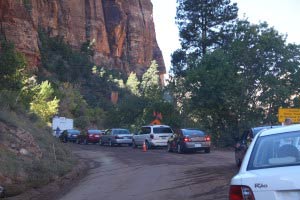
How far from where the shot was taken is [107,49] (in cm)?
10769

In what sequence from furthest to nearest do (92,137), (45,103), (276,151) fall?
1. (45,103)
2. (92,137)
3. (276,151)

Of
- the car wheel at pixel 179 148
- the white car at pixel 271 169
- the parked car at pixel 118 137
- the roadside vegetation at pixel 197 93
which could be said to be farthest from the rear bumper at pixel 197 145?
the white car at pixel 271 169

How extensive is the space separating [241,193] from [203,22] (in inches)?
1728

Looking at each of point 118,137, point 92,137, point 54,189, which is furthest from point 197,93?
point 54,189

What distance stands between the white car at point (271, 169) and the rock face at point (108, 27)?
7099 centimetres

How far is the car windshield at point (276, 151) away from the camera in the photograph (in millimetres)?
5715

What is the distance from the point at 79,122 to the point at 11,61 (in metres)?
32.4

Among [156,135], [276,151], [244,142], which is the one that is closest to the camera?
[276,151]

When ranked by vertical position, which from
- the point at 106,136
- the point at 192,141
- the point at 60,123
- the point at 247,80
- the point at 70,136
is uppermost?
the point at 247,80

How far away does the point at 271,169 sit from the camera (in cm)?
556

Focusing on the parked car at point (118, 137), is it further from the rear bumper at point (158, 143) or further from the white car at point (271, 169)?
the white car at point (271, 169)

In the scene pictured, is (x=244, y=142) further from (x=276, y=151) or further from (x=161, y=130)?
(x=161, y=130)

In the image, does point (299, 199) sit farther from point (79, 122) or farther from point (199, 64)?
point (79, 122)

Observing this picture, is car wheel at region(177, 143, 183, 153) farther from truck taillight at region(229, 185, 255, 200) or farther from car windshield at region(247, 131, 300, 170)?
truck taillight at region(229, 185, 255, 200)
